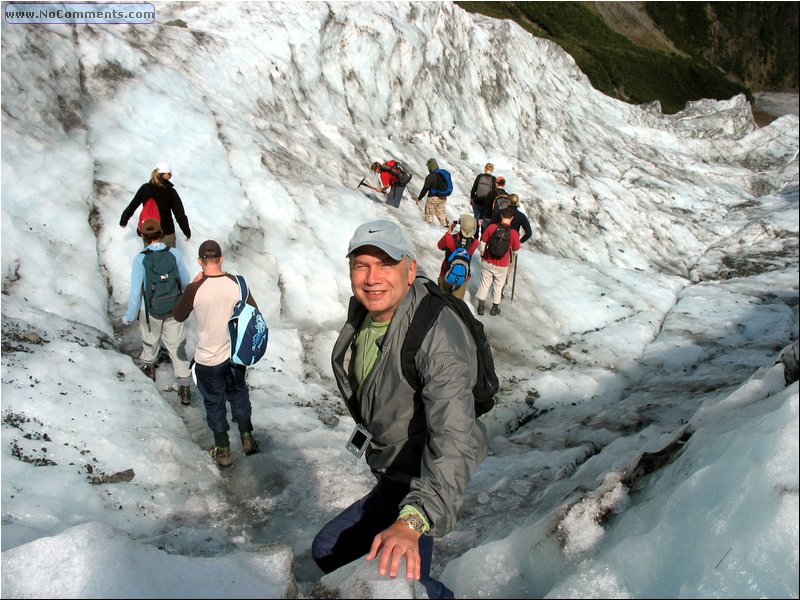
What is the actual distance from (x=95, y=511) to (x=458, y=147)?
50.5 feet

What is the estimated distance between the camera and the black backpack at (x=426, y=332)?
2.63m

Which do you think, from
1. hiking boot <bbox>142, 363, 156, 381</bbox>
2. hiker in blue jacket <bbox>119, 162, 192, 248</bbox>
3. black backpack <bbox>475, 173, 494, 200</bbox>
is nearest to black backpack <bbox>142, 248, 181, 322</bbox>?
hiking boot <bbox>142, 363, 156, 381</bbox>

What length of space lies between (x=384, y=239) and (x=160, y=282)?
379 cm

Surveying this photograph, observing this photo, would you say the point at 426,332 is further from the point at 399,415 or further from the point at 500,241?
the point at 500,241

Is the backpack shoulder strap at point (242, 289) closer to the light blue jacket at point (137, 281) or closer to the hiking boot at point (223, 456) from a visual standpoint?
the light blue jacket at point (137, 281)

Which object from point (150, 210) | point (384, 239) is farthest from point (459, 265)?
point (384, 239)

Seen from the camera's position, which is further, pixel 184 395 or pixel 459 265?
pixel 459 265

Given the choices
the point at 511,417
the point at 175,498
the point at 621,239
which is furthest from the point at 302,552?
the point at 621,239

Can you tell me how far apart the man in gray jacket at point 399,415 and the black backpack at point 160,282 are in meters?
3.31

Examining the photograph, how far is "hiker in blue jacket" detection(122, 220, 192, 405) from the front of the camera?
5.66 metres

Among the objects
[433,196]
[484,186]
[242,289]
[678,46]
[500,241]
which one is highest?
[678,46]

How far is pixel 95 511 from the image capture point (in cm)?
421

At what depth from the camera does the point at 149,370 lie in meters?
6.37

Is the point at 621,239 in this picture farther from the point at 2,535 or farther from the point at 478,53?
the point at 2,535
